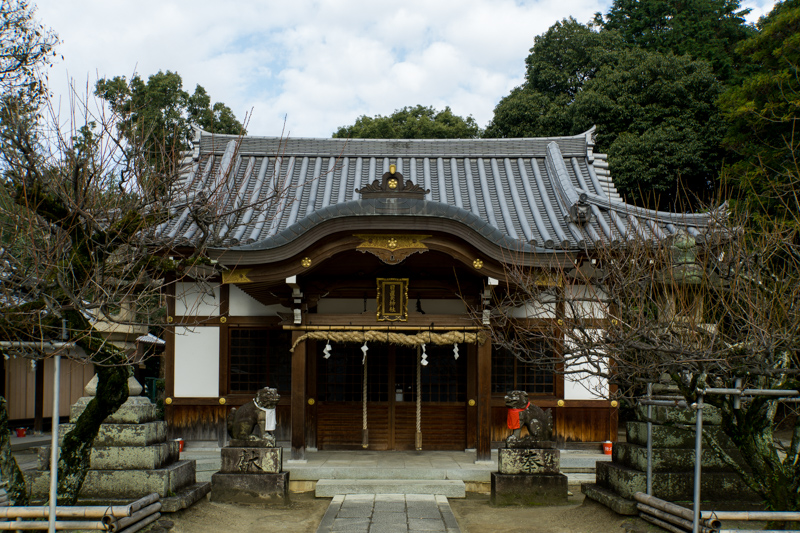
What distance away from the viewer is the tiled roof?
11406 mm

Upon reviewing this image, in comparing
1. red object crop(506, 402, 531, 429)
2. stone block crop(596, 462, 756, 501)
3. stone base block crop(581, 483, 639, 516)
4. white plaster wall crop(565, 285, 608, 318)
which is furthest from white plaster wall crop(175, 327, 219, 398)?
stone block crop(596, 462, 756, 501)

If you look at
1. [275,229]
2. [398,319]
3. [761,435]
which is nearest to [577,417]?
[398,319]

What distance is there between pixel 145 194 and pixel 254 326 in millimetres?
5762

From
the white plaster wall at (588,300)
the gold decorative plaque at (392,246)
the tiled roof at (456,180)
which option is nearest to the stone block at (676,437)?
the white plaster wall at (588,300)

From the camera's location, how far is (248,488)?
8.46 metres

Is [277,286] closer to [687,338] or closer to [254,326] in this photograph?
[254,326]

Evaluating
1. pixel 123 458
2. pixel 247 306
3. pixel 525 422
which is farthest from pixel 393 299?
pixel 123 458

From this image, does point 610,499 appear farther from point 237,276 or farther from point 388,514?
point 237,276

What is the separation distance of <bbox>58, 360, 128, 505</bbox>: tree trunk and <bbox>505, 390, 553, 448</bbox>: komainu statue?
5213 millimetres

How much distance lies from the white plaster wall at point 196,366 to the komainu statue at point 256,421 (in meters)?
2.55

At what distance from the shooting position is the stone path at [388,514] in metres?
7.02

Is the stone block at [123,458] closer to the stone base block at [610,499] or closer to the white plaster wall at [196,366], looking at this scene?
the white plaster wall at [196,366]

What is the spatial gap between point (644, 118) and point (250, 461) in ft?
57.9

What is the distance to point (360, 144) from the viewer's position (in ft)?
47.8
